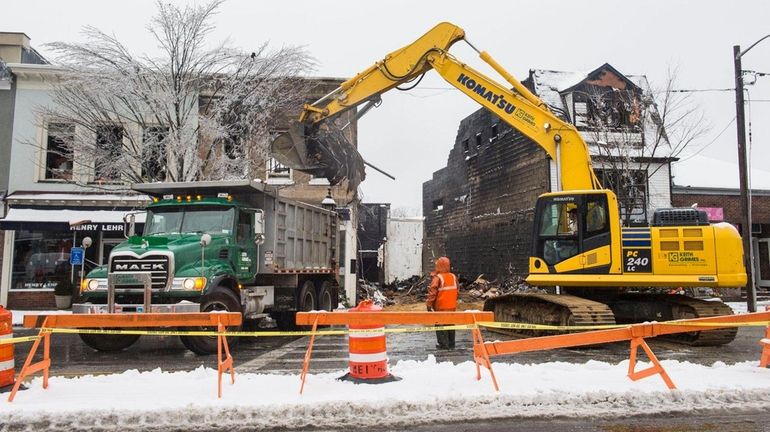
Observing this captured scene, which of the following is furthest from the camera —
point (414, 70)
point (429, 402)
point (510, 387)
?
point (414, 70)

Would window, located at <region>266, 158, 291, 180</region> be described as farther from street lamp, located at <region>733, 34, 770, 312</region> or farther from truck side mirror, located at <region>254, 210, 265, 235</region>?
street lamp, located at <region>733, 34, 770, 312</region>

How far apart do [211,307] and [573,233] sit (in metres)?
6.90

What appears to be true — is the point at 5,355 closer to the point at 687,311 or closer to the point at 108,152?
the point at 687,311

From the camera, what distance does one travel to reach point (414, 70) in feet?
40.9

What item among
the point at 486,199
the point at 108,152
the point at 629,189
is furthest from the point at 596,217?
the point at 486,199

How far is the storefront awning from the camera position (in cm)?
1747

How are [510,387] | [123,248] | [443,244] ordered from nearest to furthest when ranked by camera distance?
[510,387] → [123,248] → [443,244]

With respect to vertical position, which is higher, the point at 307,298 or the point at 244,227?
the point at 244,227

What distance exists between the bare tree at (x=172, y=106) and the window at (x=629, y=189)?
1086 cm

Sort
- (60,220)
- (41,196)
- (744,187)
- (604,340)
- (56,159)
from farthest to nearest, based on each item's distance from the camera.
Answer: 1. (56,159)
2. (41,196)
3. (60,220)
4. (744,187)
5. (604,340)

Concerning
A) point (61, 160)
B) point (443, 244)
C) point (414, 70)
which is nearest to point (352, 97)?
point (414, 70)

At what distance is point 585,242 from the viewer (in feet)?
34.9

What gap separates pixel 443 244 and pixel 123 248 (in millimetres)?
21214

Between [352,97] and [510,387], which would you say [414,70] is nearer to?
[352,97]
